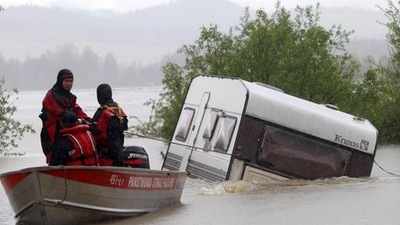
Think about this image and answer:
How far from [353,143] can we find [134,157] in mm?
5226

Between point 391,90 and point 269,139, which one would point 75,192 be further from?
point 391,90

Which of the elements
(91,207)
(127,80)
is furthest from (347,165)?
(127,80)

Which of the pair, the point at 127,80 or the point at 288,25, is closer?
the point at 288,25

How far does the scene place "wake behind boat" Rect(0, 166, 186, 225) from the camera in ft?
34.3

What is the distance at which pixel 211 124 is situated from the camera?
15875mm

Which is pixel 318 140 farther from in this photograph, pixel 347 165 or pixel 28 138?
pixel 28 138

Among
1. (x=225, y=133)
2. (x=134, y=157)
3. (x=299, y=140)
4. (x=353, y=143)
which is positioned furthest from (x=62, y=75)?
(x=353, y=143)

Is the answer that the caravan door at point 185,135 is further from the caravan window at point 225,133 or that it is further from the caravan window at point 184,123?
the caravan window at point 225,133

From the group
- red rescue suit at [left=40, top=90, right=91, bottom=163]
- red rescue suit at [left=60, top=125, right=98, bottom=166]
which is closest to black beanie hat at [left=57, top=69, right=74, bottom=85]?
red rescue suit at [left=40, top=90, right=91, bottom=163]

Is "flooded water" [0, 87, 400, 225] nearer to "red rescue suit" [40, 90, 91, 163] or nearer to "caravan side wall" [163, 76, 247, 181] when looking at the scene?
"caravan side wall" [163, 76, 247, 181]

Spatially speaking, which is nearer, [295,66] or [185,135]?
[185,135]

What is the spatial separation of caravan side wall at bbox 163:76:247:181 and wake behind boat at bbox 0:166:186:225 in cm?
360

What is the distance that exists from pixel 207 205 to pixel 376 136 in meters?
4.80

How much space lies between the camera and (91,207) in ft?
35.8
